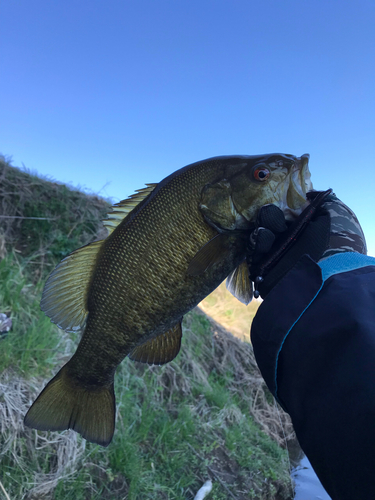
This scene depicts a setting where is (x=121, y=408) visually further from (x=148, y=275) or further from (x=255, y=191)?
(x=255, y=191)

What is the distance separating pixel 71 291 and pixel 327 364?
129cm

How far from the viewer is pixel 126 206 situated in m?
1.77

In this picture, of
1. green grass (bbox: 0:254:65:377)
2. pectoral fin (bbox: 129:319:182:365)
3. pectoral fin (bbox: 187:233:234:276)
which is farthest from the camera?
green grass (bbox: 0:254:65:377)

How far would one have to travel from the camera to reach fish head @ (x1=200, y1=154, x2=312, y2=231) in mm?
1646

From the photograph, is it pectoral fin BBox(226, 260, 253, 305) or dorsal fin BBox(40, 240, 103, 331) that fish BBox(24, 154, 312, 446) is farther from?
pectoral fin BBox(226, 260, 253, 305)

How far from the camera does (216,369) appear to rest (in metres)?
5.59

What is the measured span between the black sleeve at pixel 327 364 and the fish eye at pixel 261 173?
1.70 feet

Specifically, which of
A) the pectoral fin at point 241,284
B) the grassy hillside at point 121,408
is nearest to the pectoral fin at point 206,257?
the pectoral fin at point 241,284

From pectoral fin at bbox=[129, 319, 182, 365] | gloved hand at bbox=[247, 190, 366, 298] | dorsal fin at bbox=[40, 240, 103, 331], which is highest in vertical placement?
gloved hand at bbox=[247, 190, 366, 298]

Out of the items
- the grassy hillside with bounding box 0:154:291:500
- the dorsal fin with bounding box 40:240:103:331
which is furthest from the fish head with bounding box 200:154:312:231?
the grassy hillside with bounding box 0:154:291:500

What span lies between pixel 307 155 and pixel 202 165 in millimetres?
547

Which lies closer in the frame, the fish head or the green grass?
the fish head

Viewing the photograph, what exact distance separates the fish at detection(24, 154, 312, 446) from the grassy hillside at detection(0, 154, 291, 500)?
1322mm

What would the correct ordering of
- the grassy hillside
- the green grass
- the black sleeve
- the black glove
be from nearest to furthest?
1. the black sleeve
2. the black glove
3. the grassy hillside
4. the green grass
